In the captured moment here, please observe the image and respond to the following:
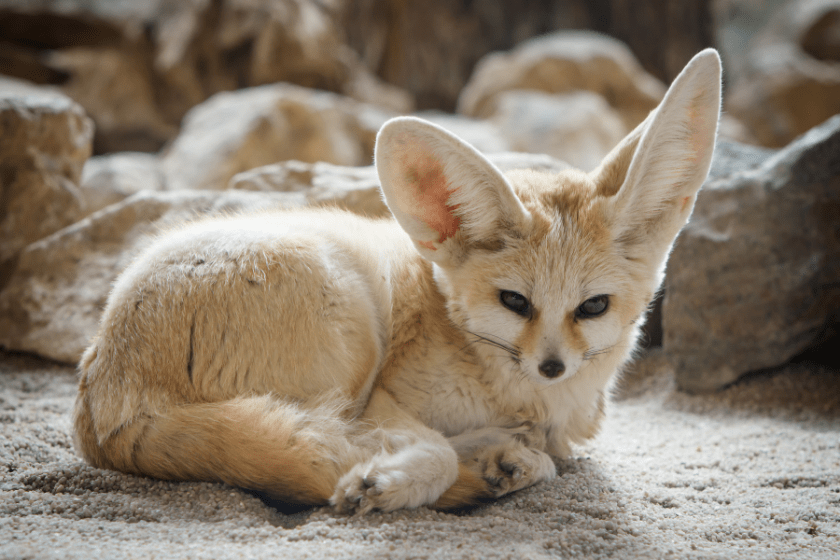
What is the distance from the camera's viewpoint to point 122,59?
7766 millimetres

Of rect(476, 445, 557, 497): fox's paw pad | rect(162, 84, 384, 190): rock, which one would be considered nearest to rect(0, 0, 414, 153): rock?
rect(162, 84, 384, 190): rock

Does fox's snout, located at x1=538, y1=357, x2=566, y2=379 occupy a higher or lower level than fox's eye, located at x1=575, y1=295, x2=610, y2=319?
lower

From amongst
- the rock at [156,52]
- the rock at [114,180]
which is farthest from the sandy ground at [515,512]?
the rock at [156,52]

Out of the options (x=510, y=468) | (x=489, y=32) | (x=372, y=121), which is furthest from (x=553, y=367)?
(x=489, y=32)

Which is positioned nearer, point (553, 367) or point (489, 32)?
point (553, 367)

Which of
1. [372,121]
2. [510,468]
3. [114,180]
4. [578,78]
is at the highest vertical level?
[578,78]

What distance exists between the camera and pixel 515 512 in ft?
5.64

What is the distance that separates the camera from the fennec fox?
64.5 inches

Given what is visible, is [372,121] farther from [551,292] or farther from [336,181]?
[551,292]

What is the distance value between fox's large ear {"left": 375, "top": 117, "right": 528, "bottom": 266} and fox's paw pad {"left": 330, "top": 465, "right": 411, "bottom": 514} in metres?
0.69

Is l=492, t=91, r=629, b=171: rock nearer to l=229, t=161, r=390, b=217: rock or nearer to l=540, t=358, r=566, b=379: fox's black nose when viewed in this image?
l=229, t=161, r=390, b=217: rock

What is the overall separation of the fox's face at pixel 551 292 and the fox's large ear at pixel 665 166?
0.08 metres

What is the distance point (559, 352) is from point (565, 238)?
35cm

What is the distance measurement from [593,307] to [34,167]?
3158mm
